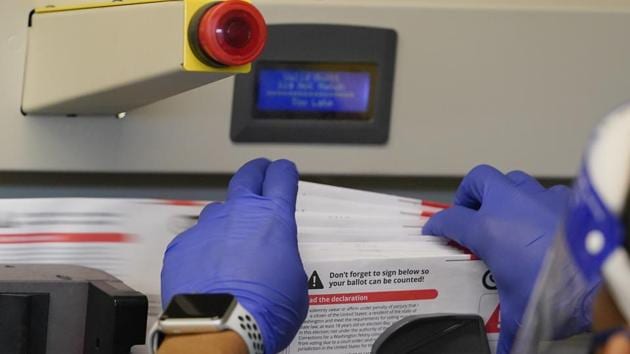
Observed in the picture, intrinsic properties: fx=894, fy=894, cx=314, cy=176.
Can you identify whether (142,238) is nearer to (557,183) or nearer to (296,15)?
(296,15)

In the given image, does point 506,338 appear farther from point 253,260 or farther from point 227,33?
point 227,33

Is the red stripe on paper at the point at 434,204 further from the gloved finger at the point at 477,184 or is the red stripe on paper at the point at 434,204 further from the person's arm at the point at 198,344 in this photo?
the person's arm at the point at 198,344

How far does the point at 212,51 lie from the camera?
2.23 ft

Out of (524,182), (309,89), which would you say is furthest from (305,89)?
(524,182)

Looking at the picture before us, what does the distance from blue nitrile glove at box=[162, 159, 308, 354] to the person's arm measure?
5 cm

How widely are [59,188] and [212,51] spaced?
12.3 inches

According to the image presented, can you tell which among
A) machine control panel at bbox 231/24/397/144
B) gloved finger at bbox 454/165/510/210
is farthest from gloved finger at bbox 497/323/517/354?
machine control panel at bbox 231/24/397/144

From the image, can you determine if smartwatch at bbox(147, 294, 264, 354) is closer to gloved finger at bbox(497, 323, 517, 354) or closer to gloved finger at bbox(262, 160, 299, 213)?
gloved finger at bbox(262, 160, 299, 213)

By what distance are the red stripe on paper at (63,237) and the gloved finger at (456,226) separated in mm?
298

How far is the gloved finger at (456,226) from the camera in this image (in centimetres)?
82

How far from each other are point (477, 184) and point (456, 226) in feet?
0.19

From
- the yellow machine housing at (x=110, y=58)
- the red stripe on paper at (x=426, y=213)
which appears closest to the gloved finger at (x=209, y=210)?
the yellow machine housing at (x=110, y=58)

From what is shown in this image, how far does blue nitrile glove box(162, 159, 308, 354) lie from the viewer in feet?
2.43

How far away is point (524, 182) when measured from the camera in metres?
0.87
